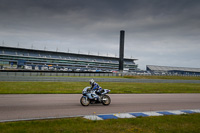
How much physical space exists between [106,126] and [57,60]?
10944 cm

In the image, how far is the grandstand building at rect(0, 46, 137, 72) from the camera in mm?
97088

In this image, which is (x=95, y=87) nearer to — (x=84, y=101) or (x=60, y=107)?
(x=84, y=101)

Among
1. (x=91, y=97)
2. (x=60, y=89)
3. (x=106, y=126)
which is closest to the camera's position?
(x=106, y=126)

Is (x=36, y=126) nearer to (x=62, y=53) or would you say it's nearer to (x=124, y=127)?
(x=124, y=127)

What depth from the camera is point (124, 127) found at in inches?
253

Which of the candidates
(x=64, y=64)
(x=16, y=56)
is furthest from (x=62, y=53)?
(x=16, y=56)

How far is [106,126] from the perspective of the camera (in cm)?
648

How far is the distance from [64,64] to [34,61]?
700 inches

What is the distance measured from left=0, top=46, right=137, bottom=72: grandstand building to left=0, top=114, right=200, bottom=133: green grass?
7530 centimetres

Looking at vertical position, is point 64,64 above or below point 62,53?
below

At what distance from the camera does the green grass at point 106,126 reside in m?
5.94

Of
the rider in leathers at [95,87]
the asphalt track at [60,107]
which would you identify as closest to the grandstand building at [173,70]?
the asphalt track at [60,107]

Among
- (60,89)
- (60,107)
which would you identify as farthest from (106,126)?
(60,89)

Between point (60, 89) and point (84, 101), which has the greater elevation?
point (84, 101)
